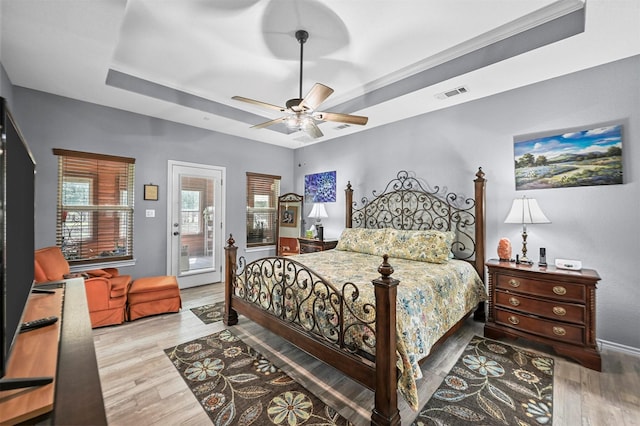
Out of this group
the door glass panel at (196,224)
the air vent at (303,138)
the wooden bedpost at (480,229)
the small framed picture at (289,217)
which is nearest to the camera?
the wooden bedpost at (480,229)

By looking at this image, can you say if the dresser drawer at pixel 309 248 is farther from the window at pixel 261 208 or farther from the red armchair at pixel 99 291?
the red armchair at pixel 99 291

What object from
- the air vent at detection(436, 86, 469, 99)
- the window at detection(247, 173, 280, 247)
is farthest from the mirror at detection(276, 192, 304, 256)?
the air vent at detection(436, 86, 469, 99)

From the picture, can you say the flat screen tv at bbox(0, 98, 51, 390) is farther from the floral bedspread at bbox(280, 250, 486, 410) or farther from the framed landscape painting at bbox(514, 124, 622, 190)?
the framed landscape painting at bbox(514, 124, 622, 190)

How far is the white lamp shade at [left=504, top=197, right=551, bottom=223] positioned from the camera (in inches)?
112

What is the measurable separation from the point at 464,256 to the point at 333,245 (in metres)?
2.13

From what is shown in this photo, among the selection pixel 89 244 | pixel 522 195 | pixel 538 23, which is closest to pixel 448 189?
pixel 522 195

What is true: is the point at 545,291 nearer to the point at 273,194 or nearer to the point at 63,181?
the point at 273,194

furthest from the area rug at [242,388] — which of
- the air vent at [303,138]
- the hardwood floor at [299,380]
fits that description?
the air vent at [303,138]

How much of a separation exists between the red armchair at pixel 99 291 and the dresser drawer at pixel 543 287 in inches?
171

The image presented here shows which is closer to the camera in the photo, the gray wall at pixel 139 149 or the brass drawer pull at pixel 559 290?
the brass drawer pull at pixel 559 290

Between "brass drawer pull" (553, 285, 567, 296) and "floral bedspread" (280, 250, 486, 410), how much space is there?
2.43 ft

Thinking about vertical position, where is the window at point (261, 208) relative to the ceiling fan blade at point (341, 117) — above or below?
below

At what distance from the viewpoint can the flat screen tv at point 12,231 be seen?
815mm

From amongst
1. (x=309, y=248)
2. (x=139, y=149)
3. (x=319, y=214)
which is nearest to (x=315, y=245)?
(x=309, y=248)
